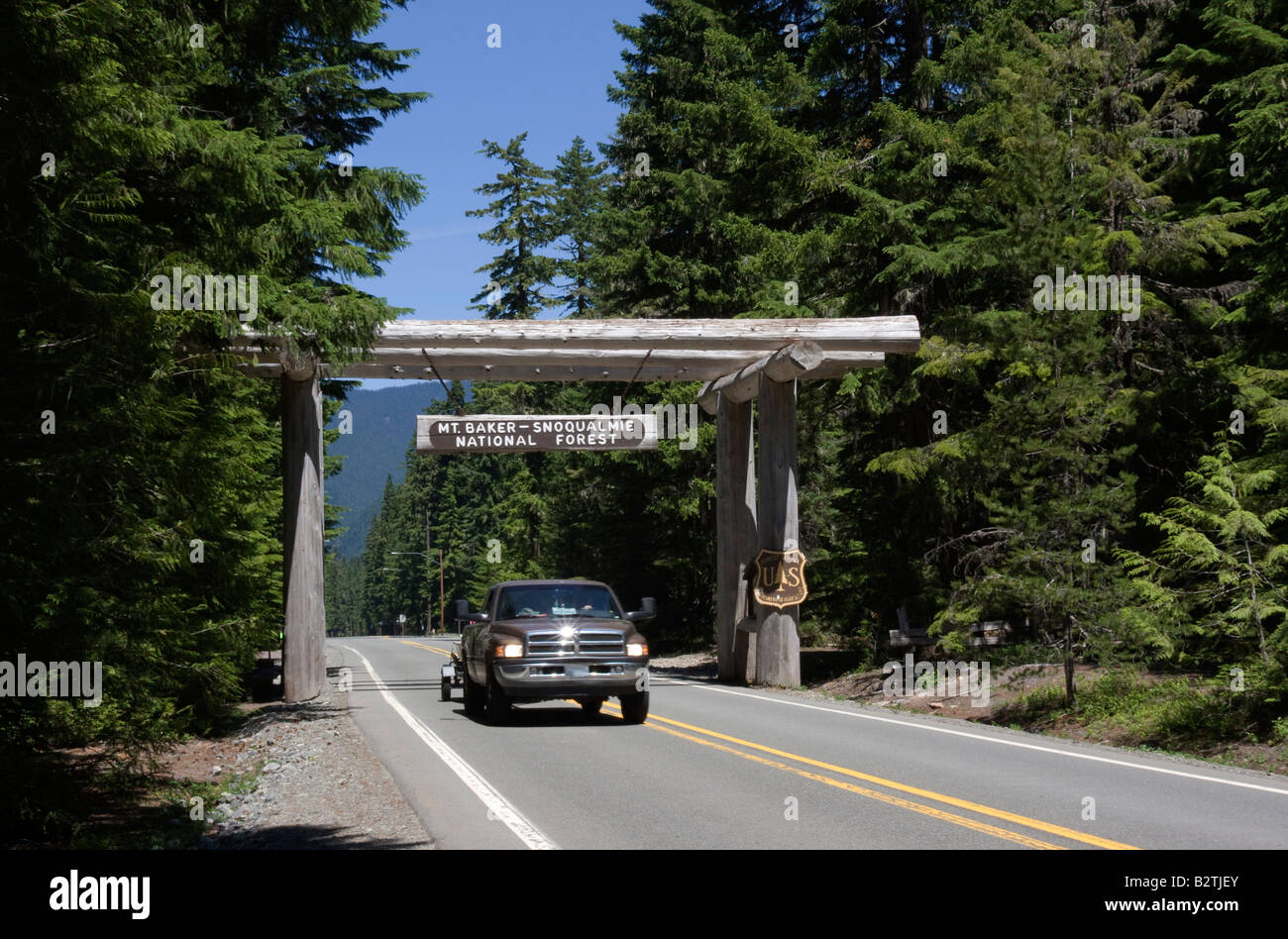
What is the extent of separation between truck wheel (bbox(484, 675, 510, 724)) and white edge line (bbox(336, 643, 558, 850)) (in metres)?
0.84

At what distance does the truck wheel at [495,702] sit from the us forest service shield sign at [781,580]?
6.96 metres

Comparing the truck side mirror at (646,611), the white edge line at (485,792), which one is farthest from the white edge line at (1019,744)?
the white edge line at (485,792)

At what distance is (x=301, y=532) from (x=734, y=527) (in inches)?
332

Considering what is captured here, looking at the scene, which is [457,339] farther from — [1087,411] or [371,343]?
[1087,411]

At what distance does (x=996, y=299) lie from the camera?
Answer: 25172 mm

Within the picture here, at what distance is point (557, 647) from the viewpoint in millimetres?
14891

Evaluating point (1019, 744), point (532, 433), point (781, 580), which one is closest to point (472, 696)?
point (532, 433)

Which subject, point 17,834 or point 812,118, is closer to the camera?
point 17,834

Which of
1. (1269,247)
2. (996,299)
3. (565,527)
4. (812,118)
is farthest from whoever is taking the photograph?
(565,527)

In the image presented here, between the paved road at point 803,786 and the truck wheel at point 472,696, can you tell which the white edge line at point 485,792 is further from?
the truck wheel at point 472,696

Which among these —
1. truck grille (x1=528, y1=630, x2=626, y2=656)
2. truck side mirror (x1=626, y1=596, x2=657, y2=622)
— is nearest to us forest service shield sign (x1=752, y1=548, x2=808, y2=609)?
truck side mirror (x1=626, y1=596, x2=657, y2=622)

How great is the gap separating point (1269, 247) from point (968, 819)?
14.3m

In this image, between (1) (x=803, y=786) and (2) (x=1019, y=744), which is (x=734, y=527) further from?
(1) (x=803, y=786)

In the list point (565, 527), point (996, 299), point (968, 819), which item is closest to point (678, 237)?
point (996, 299)
